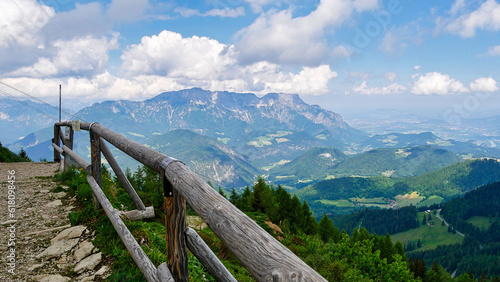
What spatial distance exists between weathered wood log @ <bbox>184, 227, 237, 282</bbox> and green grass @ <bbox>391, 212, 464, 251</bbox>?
18974 centimetres

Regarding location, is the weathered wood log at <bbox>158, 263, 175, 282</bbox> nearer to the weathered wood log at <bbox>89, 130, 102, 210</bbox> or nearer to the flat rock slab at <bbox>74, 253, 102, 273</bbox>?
the flat rock slab at <bbox>74, 253, 102, 273</bbox>

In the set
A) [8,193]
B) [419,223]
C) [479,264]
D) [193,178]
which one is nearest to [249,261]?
[193,178]

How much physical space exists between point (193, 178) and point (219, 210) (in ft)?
1.76

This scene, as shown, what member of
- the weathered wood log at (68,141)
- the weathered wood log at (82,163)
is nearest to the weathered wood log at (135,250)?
the weathered wood log at (82,163)

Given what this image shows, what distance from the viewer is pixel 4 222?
258 inches

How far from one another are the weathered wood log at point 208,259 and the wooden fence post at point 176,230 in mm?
74

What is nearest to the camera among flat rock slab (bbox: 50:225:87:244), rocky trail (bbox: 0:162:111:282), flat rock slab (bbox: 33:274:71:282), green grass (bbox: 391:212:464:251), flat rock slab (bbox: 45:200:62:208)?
flat rock slab (bbox: 33:274:71:282)

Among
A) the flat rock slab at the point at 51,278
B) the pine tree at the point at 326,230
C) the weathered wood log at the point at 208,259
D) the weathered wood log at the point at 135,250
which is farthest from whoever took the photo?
the pine tree at the point at 326,230

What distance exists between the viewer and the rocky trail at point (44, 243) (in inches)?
183

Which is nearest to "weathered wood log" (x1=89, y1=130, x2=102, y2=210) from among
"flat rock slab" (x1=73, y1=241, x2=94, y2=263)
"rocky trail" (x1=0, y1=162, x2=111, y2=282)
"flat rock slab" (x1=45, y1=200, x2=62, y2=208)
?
"rocky trail" (x1=0, y1=162, x2=111, y2=282)

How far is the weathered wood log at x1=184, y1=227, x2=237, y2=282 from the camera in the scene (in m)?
2.78

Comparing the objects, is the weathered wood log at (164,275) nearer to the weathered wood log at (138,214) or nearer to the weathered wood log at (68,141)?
the weathered wood log at (138,214)

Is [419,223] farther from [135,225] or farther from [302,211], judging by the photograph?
[135,225]

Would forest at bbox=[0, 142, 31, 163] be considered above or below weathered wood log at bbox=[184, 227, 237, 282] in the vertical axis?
below
